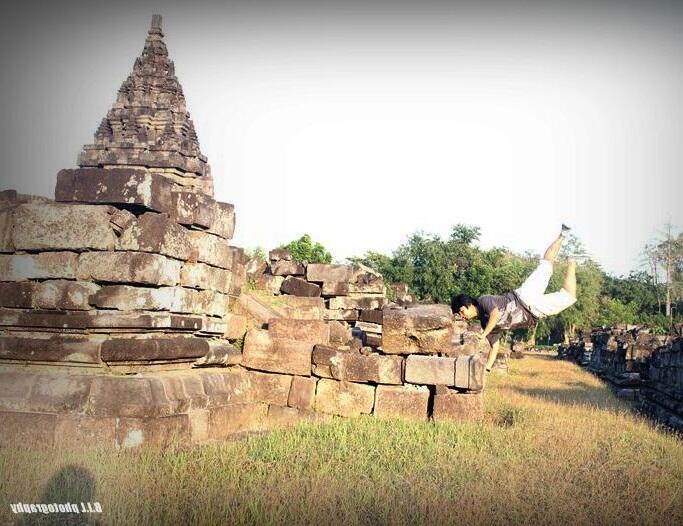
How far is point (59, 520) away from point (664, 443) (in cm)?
623

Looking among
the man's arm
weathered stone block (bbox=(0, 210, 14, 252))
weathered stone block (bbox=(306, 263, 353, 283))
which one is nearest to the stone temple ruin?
weathered stone block (bbox=(0, 210, 14, 252))

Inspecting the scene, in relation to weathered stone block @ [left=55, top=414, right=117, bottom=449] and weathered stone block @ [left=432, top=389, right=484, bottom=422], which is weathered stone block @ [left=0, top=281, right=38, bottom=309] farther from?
weathered stone block @ [left=432, top=389, right=484, bottom=422]

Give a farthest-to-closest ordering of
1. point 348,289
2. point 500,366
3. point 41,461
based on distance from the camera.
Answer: point 500,366 → point 348,289 → point 41,461

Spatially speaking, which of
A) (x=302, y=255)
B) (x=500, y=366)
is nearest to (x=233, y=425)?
(x=500, y=366)

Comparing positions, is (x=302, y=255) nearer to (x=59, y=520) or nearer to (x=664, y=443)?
(x=664, y=443)

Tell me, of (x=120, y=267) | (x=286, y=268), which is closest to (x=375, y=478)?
(x=120, y=267)

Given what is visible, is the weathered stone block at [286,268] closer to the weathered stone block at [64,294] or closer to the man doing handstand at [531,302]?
the man doing handstand at [531,302]

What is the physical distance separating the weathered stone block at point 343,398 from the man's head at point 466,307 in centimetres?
182

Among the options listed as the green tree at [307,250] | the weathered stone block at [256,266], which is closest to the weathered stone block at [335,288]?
the weathered stone block at [256,266]

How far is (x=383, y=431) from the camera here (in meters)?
6.55

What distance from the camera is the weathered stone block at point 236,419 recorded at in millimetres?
6711

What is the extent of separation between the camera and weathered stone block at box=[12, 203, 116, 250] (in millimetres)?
6332

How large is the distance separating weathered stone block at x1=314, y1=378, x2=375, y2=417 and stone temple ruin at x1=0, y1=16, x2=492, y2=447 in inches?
0.5

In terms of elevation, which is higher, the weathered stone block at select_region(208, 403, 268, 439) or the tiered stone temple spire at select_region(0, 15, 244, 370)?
the tiered stone temple spire at select_region(0, 15, 244, 370)
